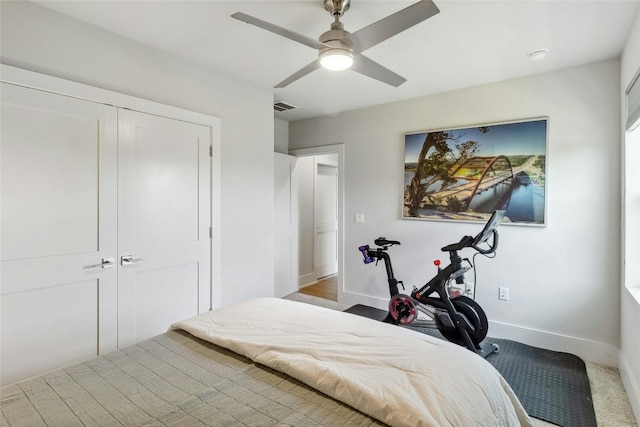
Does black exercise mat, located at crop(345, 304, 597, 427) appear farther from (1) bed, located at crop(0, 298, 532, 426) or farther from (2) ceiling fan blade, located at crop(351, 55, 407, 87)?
(2) ceiling fan blade, located at crop(351, 55, 407, 87)

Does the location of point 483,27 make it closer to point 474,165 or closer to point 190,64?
point 474,165

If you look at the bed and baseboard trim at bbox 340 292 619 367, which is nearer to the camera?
the bed

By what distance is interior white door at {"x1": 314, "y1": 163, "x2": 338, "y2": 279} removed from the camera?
5324 millimetres

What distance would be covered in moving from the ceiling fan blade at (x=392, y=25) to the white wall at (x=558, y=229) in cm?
201

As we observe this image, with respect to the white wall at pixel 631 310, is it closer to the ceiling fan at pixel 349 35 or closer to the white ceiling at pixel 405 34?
the white ceiling at pixel 405 34

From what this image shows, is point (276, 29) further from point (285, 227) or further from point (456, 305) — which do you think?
point (285, 227)

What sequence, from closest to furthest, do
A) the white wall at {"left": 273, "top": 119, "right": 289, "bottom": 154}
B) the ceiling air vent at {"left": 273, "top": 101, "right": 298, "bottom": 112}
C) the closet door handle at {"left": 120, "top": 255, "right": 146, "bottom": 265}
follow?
the closet door handle at {"left": 120, "top": 255, "right": 146, "bottom": 265}, the ceiling air vent at {"left": 273, "top": 101, "right": 298, "bottom": 112}, the white wall at {"left": 273, "top": 119, "right": 289, "bottom": 154}

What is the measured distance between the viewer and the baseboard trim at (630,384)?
1.95 m

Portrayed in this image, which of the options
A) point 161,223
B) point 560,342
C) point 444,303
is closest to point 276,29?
point 161,223

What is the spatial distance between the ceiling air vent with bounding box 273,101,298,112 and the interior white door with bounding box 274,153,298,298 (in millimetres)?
597

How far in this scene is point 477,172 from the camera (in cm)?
319

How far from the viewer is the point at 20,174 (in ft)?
6.16

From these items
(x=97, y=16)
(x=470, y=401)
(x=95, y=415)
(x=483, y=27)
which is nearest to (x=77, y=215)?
(x=97, y=16)

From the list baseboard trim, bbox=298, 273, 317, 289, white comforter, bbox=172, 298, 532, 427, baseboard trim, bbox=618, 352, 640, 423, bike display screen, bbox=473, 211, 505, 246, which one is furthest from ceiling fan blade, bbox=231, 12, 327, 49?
baseboard trim, bbox=298, 273, 317, 289
